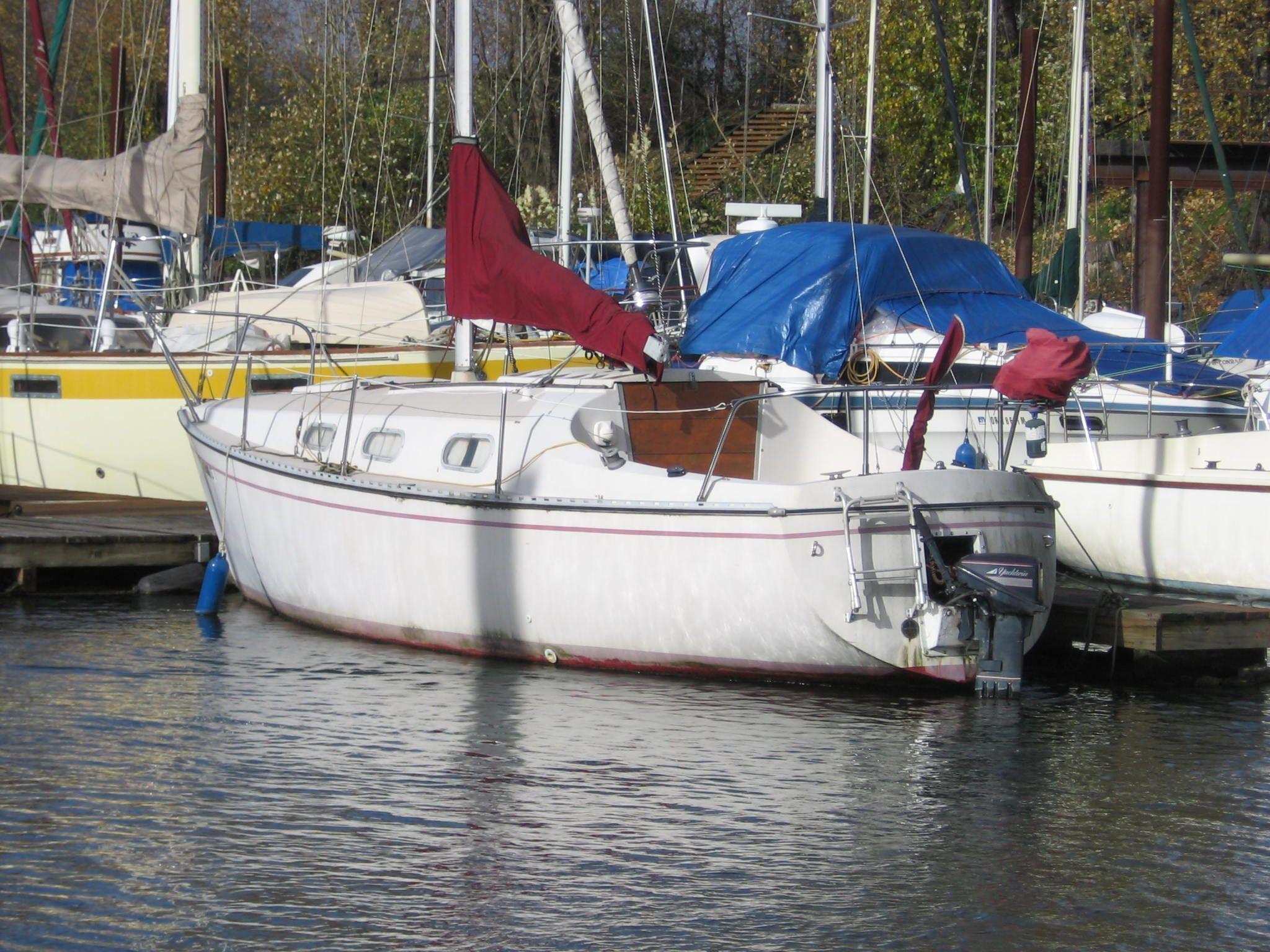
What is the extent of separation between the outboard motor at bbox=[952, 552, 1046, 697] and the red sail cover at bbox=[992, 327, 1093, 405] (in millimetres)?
1141

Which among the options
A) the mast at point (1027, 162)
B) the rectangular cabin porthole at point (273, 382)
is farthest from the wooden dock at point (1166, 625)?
the mast at point (1027, 162)

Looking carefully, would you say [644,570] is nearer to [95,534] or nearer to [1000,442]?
[1000,442]

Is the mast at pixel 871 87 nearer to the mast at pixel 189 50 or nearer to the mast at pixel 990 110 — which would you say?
the mast at pixel 990 110

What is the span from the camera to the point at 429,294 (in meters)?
21.8

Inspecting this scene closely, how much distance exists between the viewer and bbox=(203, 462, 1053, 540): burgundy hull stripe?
10031mm

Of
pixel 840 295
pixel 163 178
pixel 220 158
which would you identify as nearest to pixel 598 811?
pixel 840 295

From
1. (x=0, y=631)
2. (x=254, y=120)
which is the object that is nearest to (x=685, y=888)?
(x=0, y=631)

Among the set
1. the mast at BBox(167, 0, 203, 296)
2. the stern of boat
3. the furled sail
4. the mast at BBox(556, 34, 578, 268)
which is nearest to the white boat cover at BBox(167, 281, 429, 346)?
the mast at BBox(167, 0, 203, 296)

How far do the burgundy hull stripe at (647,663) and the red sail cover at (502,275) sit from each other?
80.2 inches

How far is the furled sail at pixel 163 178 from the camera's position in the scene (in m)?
16.0

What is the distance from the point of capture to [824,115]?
64.4ft

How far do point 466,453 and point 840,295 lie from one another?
549 cm

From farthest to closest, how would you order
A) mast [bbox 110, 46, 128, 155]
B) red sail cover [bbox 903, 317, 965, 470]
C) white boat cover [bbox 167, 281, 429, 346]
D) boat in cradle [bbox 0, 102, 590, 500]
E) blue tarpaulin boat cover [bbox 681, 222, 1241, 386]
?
mast [bbox 110, 46, 128, 155] → white boat cover [bbox 167, 281, 429, 346] → boat in cradle [bbox 0, 102, 590, 500] → blue tarpaulin boat cover [bbox 681, 222, 1241, 386] → red sail cover [bbox 903, 317, 965, 470]

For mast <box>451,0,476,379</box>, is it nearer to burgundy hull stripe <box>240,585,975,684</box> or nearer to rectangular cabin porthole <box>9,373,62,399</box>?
burgundy hull stripe <box>240,585,975,684</box>
